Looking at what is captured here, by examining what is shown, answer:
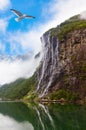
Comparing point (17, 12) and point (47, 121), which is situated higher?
point (17, 12)

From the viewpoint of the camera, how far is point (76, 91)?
617 feet

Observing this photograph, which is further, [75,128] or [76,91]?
[76,91]

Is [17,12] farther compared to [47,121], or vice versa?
[47,121]

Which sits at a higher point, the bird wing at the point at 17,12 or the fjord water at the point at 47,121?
the bird wing at the point at 17,12

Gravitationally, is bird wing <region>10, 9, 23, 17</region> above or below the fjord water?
above

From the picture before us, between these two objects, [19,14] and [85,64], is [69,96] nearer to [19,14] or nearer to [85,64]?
[85,64]

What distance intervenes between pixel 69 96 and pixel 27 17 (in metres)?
167

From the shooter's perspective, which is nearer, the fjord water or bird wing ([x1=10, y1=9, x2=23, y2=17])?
bird wing ([x1=10, y1=9, x2=23, y2=17])

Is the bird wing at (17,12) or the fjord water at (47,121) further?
the fjord water at (47,121)

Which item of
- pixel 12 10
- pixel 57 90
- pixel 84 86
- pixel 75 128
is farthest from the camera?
pixel 57 90

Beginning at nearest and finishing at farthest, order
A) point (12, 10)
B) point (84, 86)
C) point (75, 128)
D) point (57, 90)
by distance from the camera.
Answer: point (12, 10) → point (75, 128) → point (84, 86) → point (57, 90)

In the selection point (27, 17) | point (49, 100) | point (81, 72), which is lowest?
point (49, 100)

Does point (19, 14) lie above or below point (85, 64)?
above

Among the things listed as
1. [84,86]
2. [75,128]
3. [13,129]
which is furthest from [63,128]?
[84,86]
